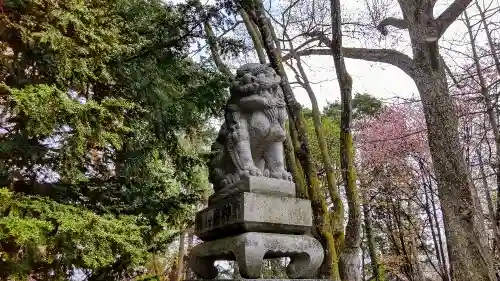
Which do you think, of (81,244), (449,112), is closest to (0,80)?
(81,244)

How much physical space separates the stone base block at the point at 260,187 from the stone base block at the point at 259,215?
0.21 ft

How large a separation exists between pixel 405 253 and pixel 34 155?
9.63 metres

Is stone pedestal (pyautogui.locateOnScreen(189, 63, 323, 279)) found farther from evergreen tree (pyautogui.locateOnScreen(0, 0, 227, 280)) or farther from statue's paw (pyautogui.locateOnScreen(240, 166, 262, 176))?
evergreen tree (pyautogui.locateOnScreen(0, 0, 227, 280))

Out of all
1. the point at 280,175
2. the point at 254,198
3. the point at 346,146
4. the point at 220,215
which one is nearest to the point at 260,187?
the point at 254,198

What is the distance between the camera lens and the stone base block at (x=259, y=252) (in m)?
2.64

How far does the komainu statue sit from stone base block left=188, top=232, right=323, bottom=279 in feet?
1.52

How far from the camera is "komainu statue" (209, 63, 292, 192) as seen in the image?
3.14 metres

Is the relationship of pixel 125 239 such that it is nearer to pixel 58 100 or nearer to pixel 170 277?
pixel 58 100

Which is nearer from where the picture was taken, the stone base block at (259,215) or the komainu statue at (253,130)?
the stone base block at (259,215)

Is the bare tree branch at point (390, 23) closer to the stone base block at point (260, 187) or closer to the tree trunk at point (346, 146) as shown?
the tree trunk at point (346, 146)

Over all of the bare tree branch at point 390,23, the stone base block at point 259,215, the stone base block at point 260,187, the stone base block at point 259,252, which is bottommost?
the stone base block at point 259,252

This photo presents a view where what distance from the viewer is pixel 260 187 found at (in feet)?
9.53

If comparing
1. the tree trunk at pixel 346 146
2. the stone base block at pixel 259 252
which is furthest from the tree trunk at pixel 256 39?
the stone base block at pixel 259 252

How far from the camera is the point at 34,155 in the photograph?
4.29m
